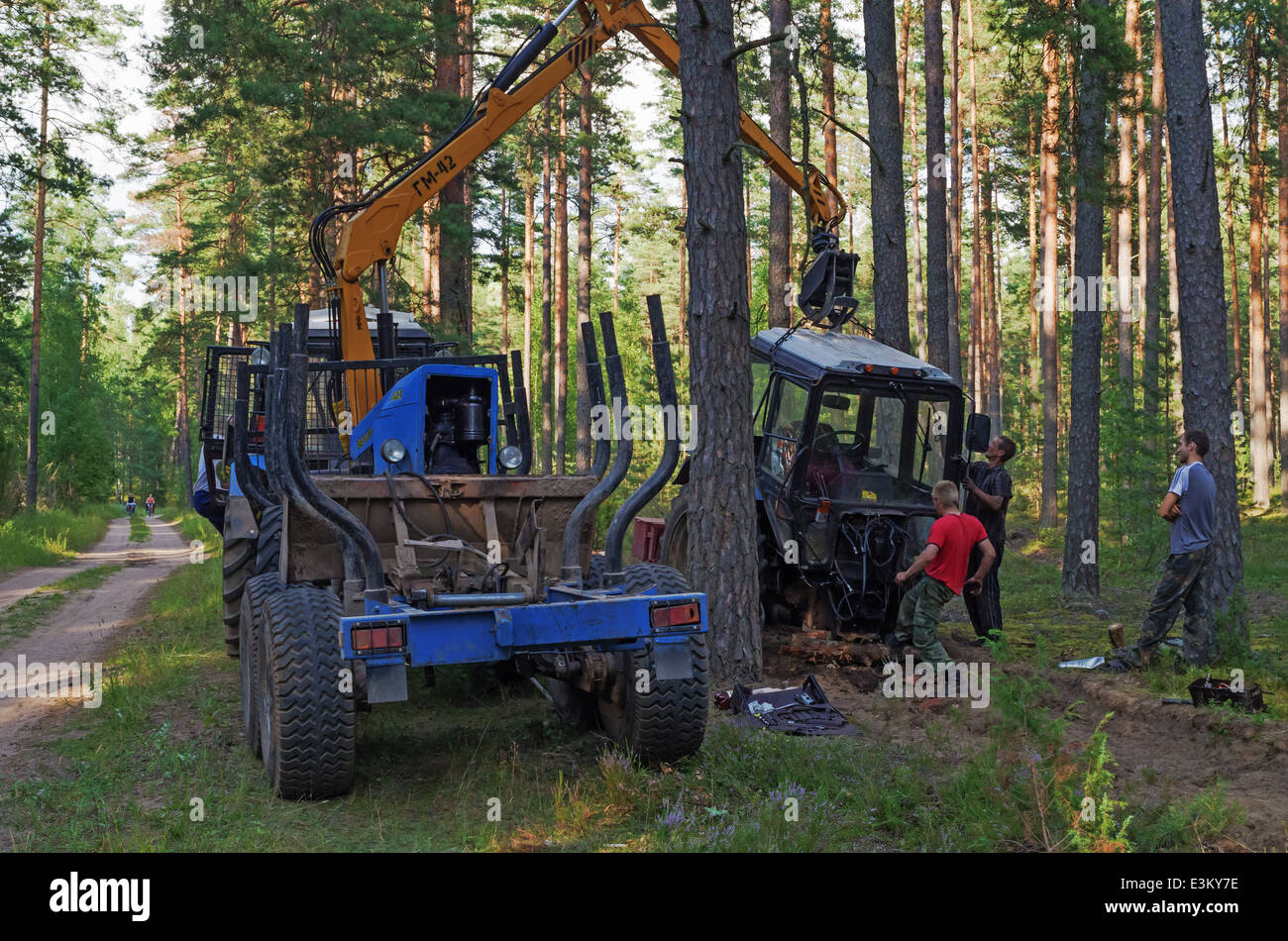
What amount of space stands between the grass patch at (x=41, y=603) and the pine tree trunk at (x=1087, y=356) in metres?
12.8

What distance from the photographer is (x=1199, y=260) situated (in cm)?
921

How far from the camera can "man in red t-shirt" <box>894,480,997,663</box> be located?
28.3ft

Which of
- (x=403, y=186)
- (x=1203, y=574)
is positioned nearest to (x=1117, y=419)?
(x=1203, y=574)

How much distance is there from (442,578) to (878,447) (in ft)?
16.9

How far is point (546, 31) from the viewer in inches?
416

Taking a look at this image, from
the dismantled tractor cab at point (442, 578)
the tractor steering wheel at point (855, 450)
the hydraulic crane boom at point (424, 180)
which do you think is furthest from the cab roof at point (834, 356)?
the dismantled tractor cab at point (442, 578)

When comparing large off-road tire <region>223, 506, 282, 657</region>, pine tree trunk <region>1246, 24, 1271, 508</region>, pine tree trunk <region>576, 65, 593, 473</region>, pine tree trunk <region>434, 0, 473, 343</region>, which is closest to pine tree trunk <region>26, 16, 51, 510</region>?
pine tree trunk <region>434, 0, 473, 343</region>

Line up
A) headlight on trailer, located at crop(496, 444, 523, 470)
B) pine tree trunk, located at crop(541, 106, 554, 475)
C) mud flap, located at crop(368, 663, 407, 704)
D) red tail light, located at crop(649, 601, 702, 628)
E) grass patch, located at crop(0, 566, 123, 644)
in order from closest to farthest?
mud flap, located at crop(368, 663, 407, 704) → red tail light, located at crop(649, 601, 702, 628) → headlight on trailer, located at crop(496, 444, 523, 470) → grass patch, located at crop(0, 566, 123, 644) → pine tree trunk, located at crop(541, 106, 554, 475)

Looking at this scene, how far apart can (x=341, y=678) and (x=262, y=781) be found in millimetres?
1010

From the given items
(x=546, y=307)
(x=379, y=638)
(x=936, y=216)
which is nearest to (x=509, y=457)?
(x=379, y=638)

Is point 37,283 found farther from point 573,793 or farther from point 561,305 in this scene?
point 573,793

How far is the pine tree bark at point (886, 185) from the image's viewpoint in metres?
13.4

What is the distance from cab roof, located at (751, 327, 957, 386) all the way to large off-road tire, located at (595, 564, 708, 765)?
4.36 meters

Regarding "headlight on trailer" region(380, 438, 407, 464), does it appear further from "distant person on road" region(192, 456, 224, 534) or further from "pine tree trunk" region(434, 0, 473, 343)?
"pine tree trunk" region(434, 0, 473, 343)
